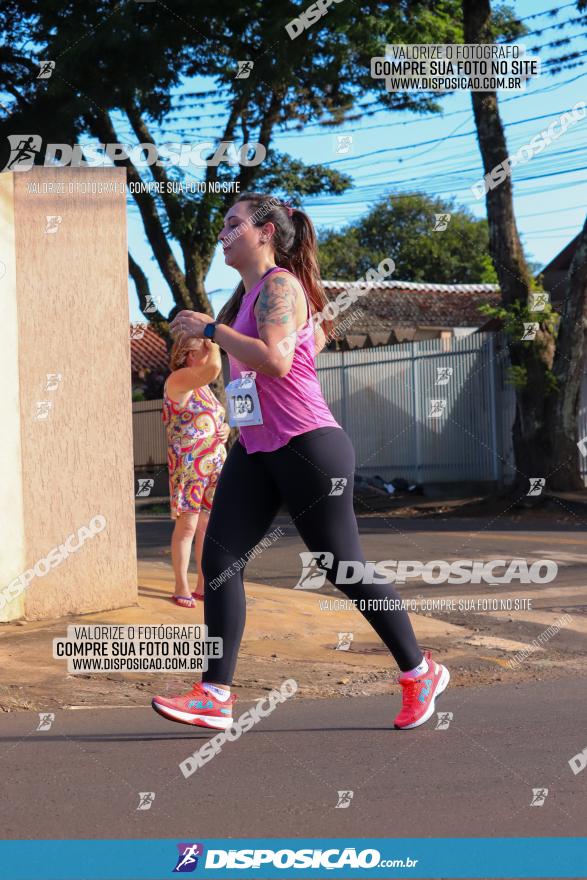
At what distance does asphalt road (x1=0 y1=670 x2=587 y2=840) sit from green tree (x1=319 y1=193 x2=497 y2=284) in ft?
163

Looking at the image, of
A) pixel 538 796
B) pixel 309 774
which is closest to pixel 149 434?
pixel 309 774

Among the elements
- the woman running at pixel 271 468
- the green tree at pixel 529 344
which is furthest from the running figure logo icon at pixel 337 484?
the green tree at pixel 529 344

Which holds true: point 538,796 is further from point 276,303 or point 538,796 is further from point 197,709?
point 276,303

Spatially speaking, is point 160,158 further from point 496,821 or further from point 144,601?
point 496,821

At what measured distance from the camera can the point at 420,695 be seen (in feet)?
16.1

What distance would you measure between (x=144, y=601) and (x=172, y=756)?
10.2 feet

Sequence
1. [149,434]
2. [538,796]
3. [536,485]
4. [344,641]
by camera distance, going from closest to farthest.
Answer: [538,796], [344,641], [536,485], [149,434]

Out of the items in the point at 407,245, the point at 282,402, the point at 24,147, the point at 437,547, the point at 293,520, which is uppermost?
the point at 407,245

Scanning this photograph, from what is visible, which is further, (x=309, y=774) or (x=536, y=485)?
(x=536, y=485)

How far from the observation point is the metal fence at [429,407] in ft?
72.7

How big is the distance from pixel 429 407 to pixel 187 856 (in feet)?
67.5

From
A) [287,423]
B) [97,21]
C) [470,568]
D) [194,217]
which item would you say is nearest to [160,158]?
[194,217]

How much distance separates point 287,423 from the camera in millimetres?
4738

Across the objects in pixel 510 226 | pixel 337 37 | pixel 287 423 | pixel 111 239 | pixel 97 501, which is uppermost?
pixel 337 37
